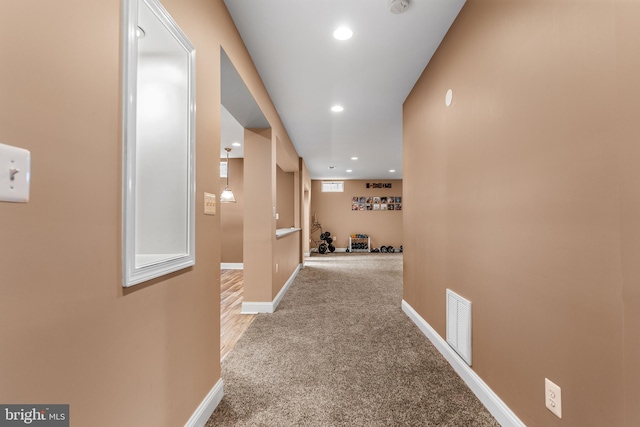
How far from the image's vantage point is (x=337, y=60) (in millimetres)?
2805

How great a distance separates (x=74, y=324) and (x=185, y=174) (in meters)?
0.84

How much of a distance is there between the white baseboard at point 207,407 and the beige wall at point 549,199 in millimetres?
1641

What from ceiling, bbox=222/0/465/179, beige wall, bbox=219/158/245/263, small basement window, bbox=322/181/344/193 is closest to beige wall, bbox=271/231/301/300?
ceiling, bbox=222/0/465/179

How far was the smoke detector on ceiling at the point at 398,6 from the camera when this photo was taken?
2016 mm

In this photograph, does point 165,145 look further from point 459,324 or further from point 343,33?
point 459,324

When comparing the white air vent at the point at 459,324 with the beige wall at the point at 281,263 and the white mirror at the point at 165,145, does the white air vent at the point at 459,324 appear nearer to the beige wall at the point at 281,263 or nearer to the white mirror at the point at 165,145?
the white mirror at the point at 165,145

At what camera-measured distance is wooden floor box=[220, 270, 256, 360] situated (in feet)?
9.44

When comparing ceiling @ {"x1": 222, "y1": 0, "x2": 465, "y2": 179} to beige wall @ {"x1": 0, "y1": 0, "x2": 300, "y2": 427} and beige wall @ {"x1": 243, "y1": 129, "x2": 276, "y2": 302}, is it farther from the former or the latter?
beige wall @ {"x1": 0, "y1": 0, "x2": 300, "y2": 427}

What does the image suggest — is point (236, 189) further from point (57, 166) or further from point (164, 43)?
point (57, 166)

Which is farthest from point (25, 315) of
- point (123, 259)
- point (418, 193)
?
point (418, 193)

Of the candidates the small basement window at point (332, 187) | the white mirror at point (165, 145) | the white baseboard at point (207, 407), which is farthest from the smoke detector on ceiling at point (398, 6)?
the small basement window at point (332, 187)

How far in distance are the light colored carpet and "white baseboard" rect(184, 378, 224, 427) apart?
0.14 ft

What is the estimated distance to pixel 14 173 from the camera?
2.22ft

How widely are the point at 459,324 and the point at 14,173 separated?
2.43 m
